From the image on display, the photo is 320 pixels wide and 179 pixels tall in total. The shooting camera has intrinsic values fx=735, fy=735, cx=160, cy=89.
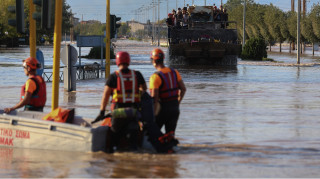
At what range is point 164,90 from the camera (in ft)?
36.0

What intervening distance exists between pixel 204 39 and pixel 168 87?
32.8 metres

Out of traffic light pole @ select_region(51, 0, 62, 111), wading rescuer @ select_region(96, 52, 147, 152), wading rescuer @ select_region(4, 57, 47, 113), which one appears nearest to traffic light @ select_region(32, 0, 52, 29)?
traffic light pole @ select_region(51, 0, 62, 111)

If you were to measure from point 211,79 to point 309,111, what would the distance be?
13.5 metres

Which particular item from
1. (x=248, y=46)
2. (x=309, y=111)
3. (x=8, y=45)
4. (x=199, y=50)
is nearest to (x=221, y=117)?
(x=309, y=111)

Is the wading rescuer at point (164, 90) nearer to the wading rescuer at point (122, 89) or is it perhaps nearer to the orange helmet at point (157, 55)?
the orange helmet at point (157, 55)

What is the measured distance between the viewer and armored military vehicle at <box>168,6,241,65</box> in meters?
43.2

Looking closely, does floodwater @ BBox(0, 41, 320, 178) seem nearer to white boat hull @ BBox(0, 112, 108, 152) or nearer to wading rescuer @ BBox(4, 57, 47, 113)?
white boat hull @ BBox(0, 112, 108, 152)

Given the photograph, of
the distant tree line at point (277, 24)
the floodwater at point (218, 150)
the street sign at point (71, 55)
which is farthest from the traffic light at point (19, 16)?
the distant tree line at point (277, 24)

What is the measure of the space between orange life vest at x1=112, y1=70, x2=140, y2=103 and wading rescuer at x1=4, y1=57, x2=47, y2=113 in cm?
162

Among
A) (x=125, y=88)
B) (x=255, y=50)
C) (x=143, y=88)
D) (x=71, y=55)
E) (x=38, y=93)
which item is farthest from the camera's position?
(x=255, y=50)

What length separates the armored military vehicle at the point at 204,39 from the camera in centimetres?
4325

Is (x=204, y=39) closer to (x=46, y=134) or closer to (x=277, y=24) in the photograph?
(x=46, y=134)

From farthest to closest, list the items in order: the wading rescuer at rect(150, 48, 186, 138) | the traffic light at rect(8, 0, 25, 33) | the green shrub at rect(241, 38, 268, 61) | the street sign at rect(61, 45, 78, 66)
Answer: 1. the green shrub at rect(241, 38, 268, 61)
2. the street sign at rect(61, 45, 78, 66)
3. the traffic light at rect(8, 0, 25, 33)
4. the wading rescuer at rect(150, 48, 186, 138)

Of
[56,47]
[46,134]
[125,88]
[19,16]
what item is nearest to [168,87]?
[125,88]
